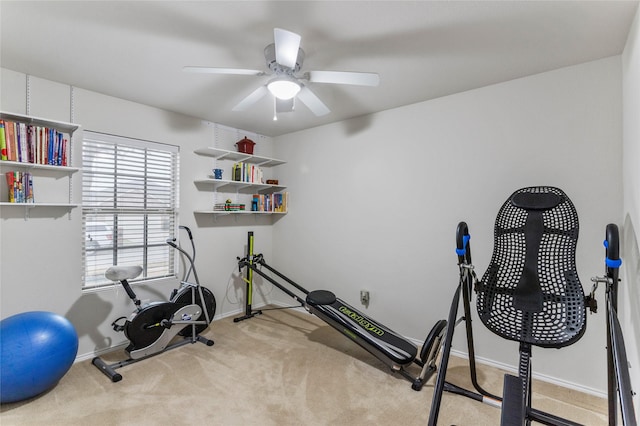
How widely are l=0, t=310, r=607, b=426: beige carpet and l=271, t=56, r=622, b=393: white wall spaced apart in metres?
0.66

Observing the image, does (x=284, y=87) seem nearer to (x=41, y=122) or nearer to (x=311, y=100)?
(x=311, y=100)

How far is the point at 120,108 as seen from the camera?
3.09 meters

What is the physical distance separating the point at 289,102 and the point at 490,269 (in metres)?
1.89

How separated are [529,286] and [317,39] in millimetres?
1980

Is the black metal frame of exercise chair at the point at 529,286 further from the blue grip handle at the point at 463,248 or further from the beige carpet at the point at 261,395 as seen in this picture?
the beige carpet at the point at 261,395

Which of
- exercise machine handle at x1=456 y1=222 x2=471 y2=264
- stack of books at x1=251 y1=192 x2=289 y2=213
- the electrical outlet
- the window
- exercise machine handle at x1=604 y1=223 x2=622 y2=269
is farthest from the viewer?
stack of books at x1=251 y1=192 x2=289 y2=213

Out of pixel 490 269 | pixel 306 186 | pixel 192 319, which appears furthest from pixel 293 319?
pixel 490 269

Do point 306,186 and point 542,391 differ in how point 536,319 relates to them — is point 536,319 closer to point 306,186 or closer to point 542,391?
point 542,391

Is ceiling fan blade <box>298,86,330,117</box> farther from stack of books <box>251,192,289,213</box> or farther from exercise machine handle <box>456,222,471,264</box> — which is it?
stack of books <box>251,192,289,213</box>

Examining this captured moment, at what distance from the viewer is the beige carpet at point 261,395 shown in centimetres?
206

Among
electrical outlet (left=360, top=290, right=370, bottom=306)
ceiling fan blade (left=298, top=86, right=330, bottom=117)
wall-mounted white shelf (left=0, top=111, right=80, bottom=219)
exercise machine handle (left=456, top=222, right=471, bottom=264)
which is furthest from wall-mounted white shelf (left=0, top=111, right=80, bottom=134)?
electrical outlet (left=360, top=290, right=370, bottom=306)

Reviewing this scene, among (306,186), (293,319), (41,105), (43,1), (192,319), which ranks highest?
(43,1)

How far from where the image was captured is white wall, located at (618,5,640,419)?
1.72 metres

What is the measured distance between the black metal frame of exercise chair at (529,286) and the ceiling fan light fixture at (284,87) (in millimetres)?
1433
